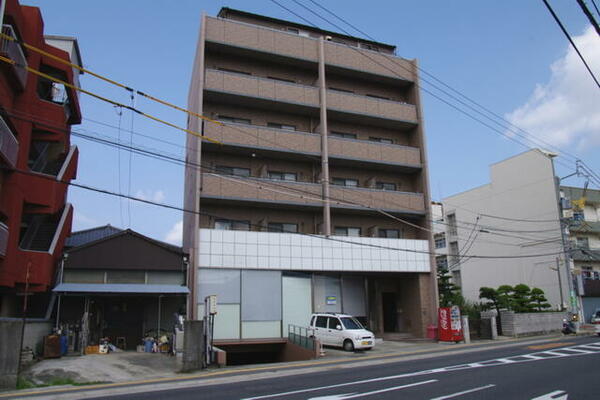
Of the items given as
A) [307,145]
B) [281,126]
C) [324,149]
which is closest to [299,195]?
[307,145]

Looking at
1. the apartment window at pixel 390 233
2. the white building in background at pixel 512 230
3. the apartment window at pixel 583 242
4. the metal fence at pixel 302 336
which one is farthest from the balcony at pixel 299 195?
the apartment window at pixel 583 242

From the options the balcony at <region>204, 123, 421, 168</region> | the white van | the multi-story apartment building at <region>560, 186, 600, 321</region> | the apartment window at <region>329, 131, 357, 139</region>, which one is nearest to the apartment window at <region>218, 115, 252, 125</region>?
the balcony at <region>204, 123, 421, 168</region>

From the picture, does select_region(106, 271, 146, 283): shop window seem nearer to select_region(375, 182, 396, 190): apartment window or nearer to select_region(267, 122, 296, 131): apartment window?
select_region(267, 122, 296, 131): apartment window

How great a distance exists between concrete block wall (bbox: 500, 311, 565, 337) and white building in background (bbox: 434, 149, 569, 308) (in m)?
4.38

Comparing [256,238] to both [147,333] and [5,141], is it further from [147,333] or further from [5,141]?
[5,141]

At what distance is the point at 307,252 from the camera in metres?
27.8

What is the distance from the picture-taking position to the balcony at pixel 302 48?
28.8 metres

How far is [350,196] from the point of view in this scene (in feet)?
96.6

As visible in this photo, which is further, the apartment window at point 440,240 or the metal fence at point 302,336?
the apartment window at point 440,240

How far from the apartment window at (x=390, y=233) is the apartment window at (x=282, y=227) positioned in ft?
20.6

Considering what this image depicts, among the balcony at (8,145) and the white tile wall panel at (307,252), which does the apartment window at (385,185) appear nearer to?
the white tile wall panel at (307,252)

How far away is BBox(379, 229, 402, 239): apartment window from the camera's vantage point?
3196cm

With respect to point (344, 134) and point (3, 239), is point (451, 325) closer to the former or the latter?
point (344, 134)

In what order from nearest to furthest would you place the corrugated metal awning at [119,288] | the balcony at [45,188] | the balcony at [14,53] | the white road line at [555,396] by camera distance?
the white road line at [555,396], the balcony at [14,53], the balcony at [45,188], the corrugated metal awning at [119,288]
